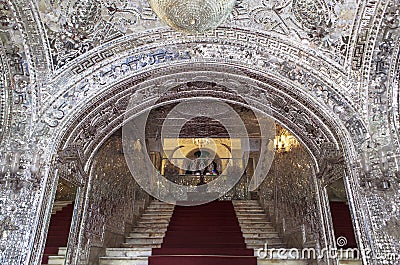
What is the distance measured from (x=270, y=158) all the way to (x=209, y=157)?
4.10 metres

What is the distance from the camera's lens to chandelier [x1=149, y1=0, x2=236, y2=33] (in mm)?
2275

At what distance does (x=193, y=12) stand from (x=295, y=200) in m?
3.80

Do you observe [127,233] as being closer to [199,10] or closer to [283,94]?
[283,94]

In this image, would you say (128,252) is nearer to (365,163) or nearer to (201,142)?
(365,163)

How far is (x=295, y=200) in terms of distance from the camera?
522 centimetres

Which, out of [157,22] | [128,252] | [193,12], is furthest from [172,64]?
[128,252]

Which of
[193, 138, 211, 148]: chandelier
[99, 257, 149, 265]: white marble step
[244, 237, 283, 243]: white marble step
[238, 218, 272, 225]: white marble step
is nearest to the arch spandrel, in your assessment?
[99, 257, 149, 265]: white marble step

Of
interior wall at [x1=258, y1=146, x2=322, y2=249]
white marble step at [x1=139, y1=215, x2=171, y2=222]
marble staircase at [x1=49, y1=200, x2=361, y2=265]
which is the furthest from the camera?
white marble step at [x1=139, y1=215, x2=171, y2=222]

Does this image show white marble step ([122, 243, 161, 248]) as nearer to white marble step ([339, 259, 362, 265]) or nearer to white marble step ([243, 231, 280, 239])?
white marble step ([243, 231, 280, 239])

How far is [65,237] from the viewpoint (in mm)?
4094

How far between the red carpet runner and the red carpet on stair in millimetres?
1235

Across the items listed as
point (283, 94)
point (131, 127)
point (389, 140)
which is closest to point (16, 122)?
point (131, 127)

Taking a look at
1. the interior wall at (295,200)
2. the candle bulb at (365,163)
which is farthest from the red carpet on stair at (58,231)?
the candle bulb at (365,163)

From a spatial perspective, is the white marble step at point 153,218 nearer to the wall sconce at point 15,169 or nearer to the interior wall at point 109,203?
the interior wall at point 109,203
